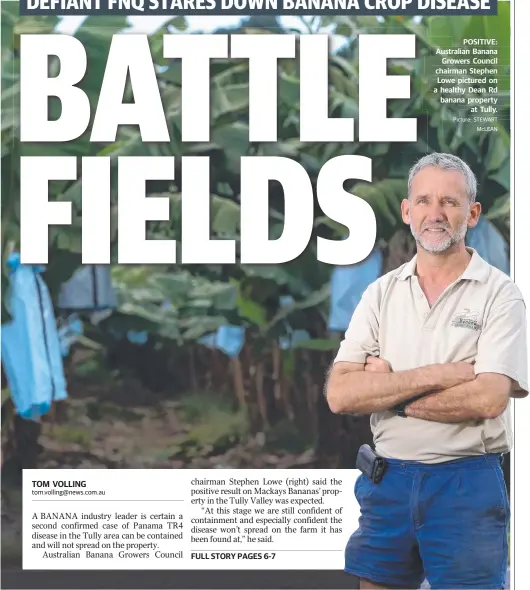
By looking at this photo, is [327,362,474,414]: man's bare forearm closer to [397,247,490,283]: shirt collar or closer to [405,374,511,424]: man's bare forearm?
[405,374,511,424]: man's bare forearm

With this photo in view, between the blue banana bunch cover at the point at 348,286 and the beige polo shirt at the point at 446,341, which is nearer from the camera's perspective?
the beige polo shirt at the point at 446,341

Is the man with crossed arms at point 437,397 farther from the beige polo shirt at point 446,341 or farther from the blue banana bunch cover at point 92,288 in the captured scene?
the blue banana bunch cover at point 92,288

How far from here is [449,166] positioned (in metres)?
3.37

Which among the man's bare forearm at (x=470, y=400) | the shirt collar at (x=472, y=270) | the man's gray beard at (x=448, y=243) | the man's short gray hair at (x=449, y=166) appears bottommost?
the man's bare forearm at (x=470, y=400)

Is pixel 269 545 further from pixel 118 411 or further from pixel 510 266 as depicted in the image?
pixel 510 266

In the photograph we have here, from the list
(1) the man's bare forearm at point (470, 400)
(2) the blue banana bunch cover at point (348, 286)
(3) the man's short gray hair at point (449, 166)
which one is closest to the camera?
(1) the man's bare forearm at point (470, 400)

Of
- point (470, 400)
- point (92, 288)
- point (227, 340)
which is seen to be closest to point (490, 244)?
point (470, 400)

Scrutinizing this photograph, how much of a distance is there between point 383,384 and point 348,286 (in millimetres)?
568

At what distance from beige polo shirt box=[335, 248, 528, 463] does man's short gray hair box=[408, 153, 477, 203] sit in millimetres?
245

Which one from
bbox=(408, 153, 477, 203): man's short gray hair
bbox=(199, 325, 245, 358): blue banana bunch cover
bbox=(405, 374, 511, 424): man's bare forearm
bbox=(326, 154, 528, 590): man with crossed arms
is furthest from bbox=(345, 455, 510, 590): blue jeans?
bbox=(408, 153, 477, 203): man's short gray hair

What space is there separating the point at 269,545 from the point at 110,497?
67 cm

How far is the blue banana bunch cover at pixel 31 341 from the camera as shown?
3.56m

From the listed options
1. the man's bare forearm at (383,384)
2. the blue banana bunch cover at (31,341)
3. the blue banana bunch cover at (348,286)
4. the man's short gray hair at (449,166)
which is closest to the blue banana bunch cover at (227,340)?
the blue banana bunch cover at (348,286)

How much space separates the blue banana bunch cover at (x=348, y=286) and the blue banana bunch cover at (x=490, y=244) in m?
Result: 0.37
